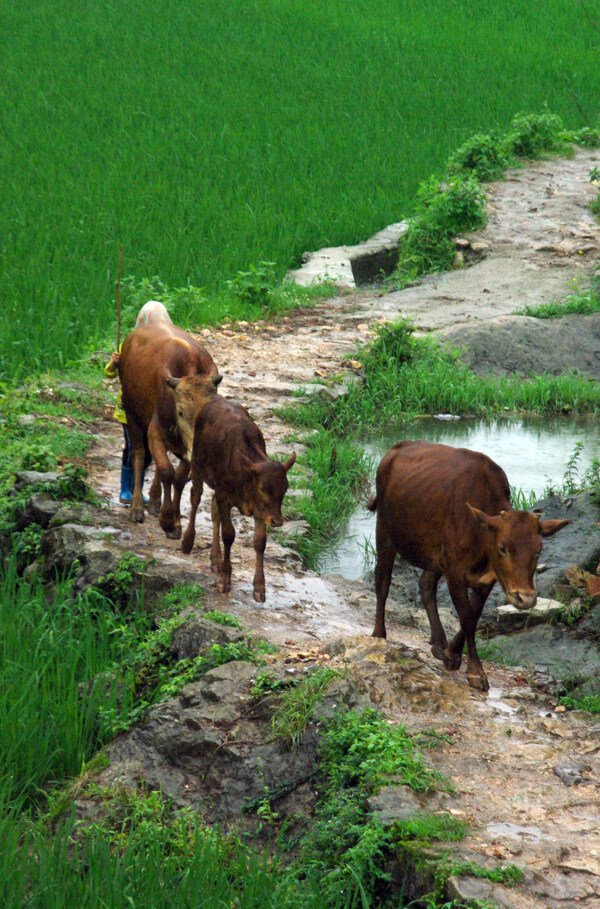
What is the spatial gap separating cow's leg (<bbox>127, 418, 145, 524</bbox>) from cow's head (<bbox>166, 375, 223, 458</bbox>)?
65 centimetres

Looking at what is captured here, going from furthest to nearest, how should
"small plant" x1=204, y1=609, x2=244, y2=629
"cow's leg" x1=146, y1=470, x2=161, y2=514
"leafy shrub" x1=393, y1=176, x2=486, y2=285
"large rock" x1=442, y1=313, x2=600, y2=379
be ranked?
"leafy shrub" x1=393, y1=176, x2=486, y2=285 → "large rock" x1=442, y1=313, x2=600, y2=379 → "cow's leg" x1=146, y1=470, x2=161, y2=514 → "small plant" x1=204, y1=609, x2=244, y2=629

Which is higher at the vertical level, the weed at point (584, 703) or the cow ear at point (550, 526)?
the cow ear at point (550, 526)

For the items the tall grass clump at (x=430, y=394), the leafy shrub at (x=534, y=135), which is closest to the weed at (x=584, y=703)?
the tall grass clump at (x=430, y=394)

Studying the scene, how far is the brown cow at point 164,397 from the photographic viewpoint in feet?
17.7

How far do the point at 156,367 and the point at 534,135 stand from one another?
34.9 feet

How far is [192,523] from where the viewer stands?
5520 millimetres

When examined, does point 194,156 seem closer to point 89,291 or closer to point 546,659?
point 89,291

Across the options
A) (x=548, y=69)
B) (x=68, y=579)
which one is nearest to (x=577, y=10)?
(x=548, y=69)

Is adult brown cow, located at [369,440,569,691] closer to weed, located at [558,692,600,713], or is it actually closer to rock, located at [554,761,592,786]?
weed, located at [558,692,600,713]

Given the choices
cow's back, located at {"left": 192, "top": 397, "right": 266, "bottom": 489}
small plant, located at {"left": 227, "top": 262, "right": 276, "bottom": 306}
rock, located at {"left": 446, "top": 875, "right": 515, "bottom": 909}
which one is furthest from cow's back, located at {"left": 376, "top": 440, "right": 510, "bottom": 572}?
small plant, located at {"left": 227, "top": 262, "right": 276, "bottom": 306}

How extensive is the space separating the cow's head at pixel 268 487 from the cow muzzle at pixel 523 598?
4.04 ft

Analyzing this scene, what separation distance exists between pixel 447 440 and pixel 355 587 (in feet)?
8.08

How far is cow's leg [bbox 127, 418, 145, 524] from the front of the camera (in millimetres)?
5953

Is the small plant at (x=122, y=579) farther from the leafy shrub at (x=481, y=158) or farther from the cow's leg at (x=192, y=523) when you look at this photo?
the leafy shrub at (x=481, y=158)
